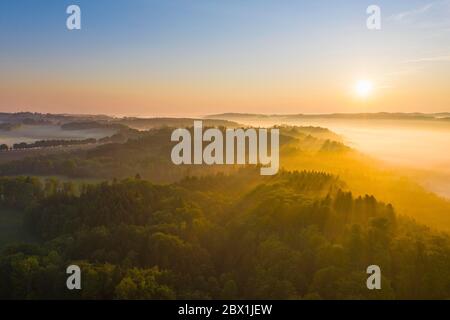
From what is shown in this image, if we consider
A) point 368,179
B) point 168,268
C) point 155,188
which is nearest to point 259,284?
point 168,268

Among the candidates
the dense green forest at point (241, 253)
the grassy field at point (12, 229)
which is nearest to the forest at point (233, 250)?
the dense green forest at point (241, 253)

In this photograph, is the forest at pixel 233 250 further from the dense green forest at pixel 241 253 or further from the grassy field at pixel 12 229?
the grassy field at pixel 12 229

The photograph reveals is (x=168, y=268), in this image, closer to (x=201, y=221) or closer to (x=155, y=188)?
(x=201, y=221)

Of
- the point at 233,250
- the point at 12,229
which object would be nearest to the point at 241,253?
the point at 233,250

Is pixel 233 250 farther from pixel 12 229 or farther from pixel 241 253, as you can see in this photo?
pixel 12 229

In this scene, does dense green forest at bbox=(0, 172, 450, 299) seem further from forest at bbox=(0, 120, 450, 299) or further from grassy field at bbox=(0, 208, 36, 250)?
grassy field at bbox=(0, 208, 36, 250)
